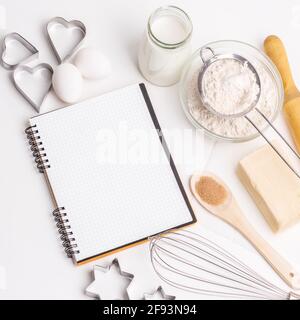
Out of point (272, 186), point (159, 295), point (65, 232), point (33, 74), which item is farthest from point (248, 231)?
point (33, 74)

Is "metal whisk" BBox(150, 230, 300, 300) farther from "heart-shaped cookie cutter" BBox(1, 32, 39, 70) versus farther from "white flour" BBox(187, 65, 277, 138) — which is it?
"heart-shaped cookie cutter" BBox(1, 32, 39, 70)

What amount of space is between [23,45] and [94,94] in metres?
0.17

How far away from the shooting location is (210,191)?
3.35 ft

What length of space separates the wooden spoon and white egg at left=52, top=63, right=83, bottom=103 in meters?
0.27

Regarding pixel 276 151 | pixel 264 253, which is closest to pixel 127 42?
pixel 276 151

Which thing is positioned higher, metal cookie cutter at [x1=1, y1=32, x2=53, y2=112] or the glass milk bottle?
metal cookie cutter at [x1=1, y1=32, x2=53, y2=112]

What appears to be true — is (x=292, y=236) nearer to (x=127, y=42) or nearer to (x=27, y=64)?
(x=127, y=42)

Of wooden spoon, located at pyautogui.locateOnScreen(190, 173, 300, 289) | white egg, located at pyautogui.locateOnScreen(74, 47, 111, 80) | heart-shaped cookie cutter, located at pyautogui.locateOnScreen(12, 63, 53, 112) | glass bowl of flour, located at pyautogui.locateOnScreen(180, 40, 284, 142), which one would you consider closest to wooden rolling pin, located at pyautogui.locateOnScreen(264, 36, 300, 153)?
glass bowl of flour, located at pyautogui.locateOnScreen(180, 40, 284, 142)

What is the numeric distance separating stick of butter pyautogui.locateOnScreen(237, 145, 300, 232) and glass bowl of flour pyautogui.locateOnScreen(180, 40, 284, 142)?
0.05 meters

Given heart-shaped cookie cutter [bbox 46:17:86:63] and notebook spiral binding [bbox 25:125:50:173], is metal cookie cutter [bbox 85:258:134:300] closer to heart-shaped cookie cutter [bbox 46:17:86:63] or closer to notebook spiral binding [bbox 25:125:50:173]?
notebook spiral binding [bbox 25:125:50:173]

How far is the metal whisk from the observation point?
3.29ft

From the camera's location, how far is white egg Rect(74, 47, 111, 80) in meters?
1.03

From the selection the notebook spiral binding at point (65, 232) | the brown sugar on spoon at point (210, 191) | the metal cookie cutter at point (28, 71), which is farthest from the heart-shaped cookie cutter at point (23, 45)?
the brown sugar on spoon at point (210, 191)

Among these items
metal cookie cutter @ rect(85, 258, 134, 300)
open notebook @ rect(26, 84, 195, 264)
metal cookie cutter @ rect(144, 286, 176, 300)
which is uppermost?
open notebook @ rect(26, 84, 195, 264)
